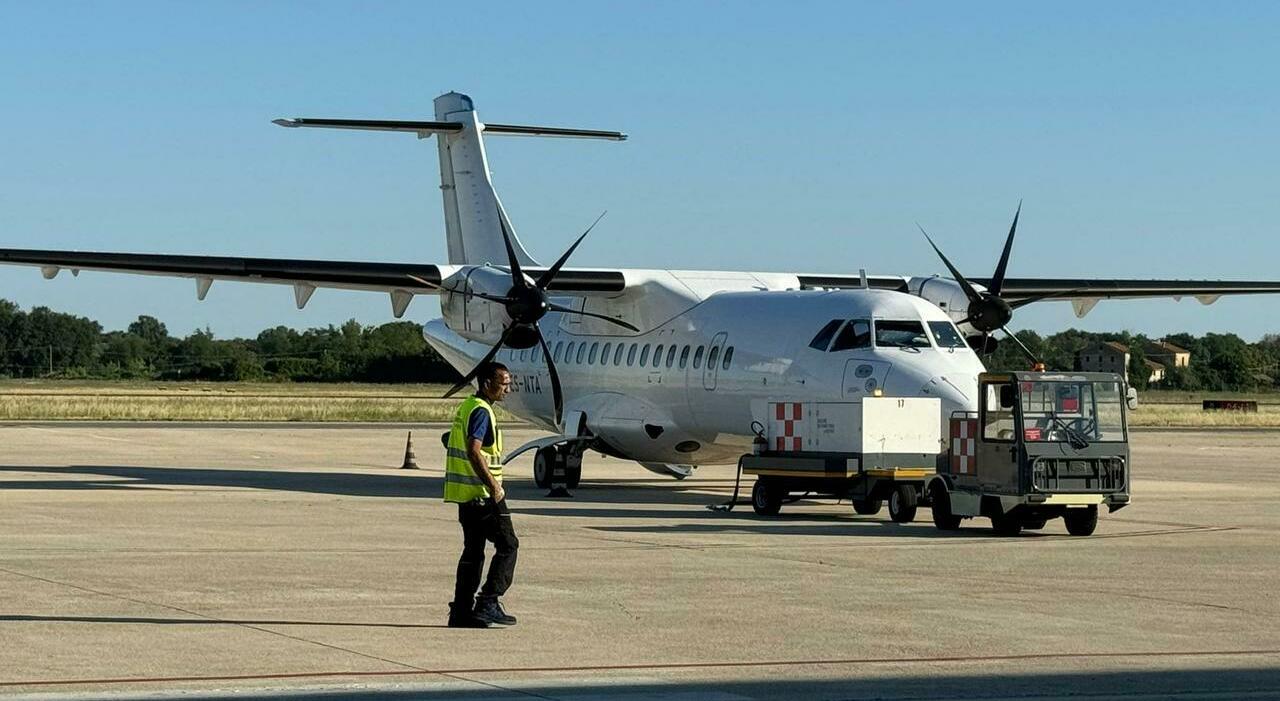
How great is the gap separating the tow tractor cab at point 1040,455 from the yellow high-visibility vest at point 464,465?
818 cm

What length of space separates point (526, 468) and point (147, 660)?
83.3ft

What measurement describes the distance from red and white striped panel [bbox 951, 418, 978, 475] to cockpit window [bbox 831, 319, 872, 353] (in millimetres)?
2568

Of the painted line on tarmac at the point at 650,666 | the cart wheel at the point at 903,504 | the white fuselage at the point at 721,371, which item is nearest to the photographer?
the painted line on tarmac at the point at 650,666

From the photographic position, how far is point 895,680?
31.0ft

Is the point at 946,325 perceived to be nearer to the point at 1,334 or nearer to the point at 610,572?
the point at 610,572

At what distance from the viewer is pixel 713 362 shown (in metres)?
24.8

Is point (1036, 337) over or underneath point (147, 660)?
over

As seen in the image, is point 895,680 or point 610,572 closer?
point 895,680

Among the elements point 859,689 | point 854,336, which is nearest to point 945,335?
point 854,336

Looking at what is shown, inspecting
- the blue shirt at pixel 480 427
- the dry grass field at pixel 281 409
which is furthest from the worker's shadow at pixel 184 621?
the dry grass field at pixel 281 409

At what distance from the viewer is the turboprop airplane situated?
22375 millimetres

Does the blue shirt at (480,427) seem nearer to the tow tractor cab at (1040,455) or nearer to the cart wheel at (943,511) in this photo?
the tow tractor cab at (1040,455)

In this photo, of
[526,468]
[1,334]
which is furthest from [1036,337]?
[1,334]

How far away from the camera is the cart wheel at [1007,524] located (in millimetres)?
18547
